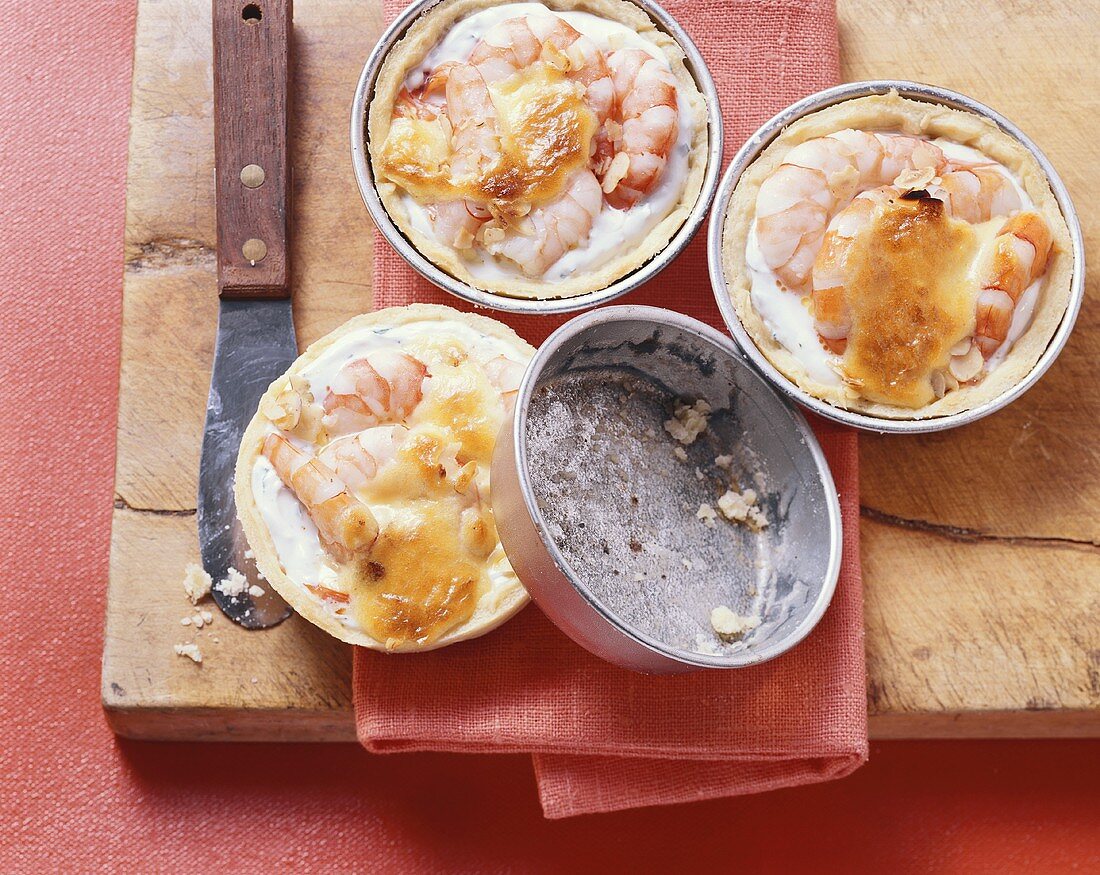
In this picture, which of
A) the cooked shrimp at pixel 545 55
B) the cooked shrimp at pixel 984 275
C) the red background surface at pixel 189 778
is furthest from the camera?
→ the red background surface at pixel 189 778

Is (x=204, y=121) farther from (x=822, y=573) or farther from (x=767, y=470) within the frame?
(x=822, y=573)

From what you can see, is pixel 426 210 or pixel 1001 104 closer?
pixel 426 210

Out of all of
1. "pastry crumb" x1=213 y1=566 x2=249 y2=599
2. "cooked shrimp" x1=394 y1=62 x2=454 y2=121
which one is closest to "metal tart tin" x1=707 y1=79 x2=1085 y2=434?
"cooked shrimp" x1=394 y1=62 x2=454 y2=121

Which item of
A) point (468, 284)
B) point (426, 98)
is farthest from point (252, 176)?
point (468, 284)

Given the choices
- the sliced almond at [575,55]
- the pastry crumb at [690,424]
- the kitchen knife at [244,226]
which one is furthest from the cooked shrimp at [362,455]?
the sliced almond at [575,55]

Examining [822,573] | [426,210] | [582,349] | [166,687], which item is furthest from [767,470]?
[166,687]

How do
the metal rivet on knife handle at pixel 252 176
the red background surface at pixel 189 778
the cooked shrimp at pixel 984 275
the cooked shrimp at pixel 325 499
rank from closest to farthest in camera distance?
the cooked shrimp at pixel 325 499 < the cooked shrimp at pixel 984 275 < the metal rivet on knife handle at pixel 252 176 < the red background surface at pixel 189 778

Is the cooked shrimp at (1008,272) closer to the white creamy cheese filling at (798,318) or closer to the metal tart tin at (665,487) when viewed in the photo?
the white creamy cheese filling at (798,318)
